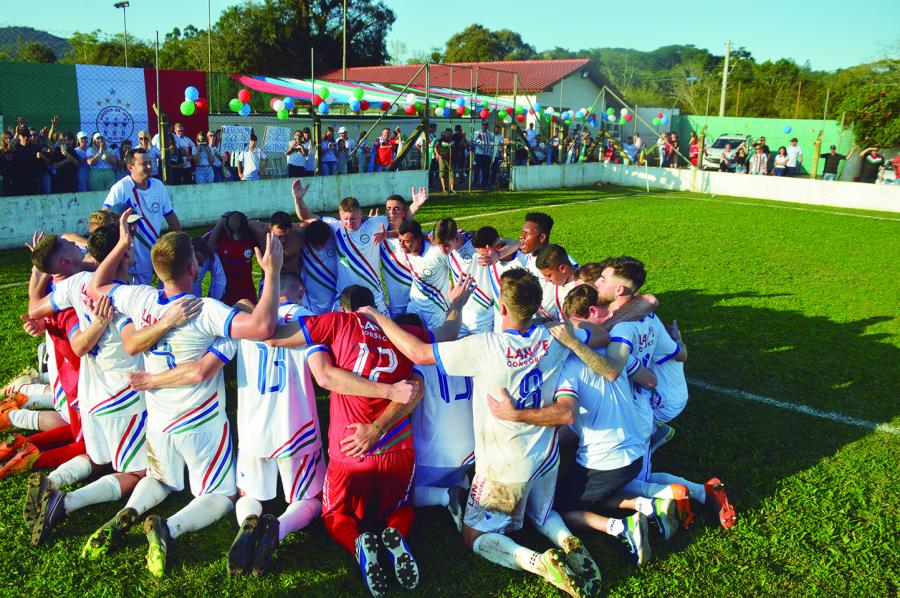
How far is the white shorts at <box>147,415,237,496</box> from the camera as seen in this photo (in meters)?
4.54

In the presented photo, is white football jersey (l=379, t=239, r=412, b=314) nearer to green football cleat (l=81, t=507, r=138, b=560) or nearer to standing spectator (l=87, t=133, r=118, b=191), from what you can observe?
green football cleat (l=81, t=507, r=138, b=560)

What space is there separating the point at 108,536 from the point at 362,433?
1.71 metres

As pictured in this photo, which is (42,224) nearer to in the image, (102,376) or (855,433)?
(102,376)

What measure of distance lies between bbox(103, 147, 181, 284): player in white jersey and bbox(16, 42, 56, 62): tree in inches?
1440

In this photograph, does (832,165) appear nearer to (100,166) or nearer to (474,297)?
(474,297)

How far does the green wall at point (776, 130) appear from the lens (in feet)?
115

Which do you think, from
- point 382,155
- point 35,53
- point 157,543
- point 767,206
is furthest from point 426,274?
point 35,53

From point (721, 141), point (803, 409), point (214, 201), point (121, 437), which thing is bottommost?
point (803, 409)

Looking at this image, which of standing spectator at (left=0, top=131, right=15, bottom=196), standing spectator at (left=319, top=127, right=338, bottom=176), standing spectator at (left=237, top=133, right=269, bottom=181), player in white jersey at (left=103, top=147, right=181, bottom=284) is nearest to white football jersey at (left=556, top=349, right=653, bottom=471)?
player in white jersey at (left=103, top=147, right=181, bottom=284)

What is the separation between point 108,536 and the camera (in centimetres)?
425

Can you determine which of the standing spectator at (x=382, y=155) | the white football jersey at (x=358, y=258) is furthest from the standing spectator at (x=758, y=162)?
the white football jersey at (x=358, y=258)

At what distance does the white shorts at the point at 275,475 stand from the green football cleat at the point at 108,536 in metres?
0.72

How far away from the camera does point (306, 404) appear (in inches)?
181

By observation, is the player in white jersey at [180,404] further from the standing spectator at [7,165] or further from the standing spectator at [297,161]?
the standing spectator at [297,161]
